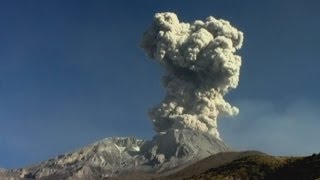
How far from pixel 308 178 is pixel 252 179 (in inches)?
600

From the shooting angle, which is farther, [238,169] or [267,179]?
[238,169]

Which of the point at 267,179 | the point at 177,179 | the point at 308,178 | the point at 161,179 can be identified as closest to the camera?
the point at 308,178

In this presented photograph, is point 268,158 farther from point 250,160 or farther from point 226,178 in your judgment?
point 226,178

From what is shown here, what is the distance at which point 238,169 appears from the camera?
130m

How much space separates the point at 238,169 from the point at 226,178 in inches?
230

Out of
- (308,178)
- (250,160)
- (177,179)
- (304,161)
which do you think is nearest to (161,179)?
(177,179)

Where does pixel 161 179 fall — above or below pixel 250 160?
above

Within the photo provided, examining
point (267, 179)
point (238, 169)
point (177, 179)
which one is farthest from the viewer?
point (177, 179)

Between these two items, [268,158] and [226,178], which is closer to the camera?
[226,178]

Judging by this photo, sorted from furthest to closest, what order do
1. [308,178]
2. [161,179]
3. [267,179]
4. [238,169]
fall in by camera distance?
1. [161,179]
2. [238,169]
3. [267,179]
4. [308,178]

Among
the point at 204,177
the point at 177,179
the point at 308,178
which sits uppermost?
the point at 177,179

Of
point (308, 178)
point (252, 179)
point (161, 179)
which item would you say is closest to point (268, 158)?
point (252, 179)

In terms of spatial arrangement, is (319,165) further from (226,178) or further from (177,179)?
(177,179)

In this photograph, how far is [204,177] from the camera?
13225 centimetres
